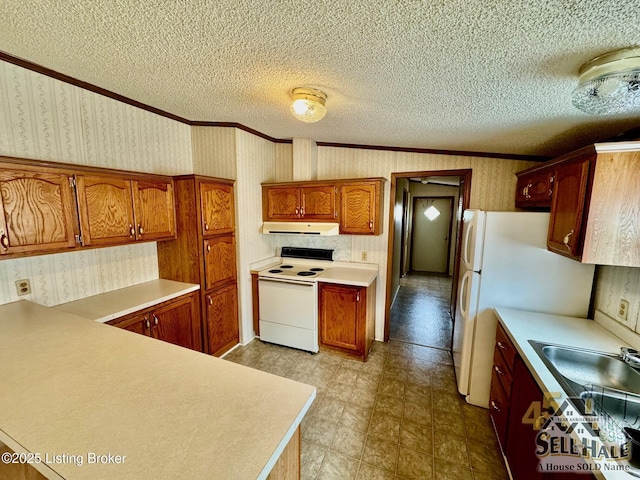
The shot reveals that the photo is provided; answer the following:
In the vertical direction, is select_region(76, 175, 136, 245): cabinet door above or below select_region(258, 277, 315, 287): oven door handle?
above

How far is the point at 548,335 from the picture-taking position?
161 cm

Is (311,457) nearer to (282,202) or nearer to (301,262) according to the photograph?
(301,262)

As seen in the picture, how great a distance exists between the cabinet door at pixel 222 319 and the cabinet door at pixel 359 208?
1503 mm

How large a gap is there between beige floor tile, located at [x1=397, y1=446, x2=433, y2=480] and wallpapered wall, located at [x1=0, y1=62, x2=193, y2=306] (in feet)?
8.89

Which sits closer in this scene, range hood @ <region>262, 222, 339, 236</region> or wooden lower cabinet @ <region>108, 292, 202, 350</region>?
wooden lower cabinet @ <region>108, 292, 202, 350</region>

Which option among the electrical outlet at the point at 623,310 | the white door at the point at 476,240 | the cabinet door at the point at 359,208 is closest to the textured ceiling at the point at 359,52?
the white door at the point at 476,240

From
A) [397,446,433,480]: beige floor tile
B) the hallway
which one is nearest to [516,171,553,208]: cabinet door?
the hallway

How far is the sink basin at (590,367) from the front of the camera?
1.31 meters

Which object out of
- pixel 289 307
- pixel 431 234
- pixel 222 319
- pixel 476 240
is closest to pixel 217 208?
pixel 222 319

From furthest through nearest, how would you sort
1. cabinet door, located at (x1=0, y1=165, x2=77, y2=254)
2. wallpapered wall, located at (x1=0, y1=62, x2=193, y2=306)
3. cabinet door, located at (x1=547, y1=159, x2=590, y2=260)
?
1. wallpapered wall, located at (x1=0, y1=62, x2=193, y2=306)
2. cabinet door, located at (x1=0, y1=165, x2=77, y2=254)
3. cabinet door, located at (x1=547, y1=159, x2=590, y2=260)

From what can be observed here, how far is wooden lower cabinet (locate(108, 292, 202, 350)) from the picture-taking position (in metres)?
1.99

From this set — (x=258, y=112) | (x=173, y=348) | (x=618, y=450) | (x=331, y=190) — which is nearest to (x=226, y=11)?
(x=258, y=112)

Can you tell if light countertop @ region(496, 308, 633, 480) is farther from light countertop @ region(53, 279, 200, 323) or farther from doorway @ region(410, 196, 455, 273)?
doorway @ region(410, 196, 455, 273)

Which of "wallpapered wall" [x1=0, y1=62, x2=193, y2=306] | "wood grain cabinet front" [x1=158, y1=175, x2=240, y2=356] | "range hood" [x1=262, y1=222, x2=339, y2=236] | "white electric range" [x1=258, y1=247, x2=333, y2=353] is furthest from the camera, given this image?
"range hood" [x1=262, y1=222, x2=339, y2=236]
